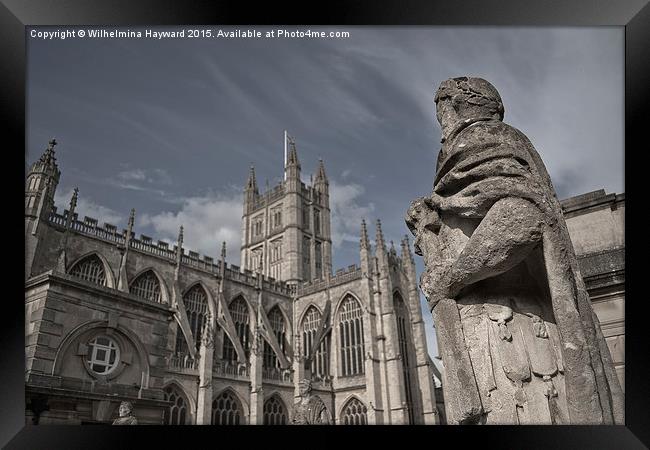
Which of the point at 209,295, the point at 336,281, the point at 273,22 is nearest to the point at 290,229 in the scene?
the point at 336,281

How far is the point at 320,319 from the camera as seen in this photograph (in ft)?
90.1

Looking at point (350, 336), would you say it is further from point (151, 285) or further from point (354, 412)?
point (151, 285)

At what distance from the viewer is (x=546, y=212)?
1.99 m

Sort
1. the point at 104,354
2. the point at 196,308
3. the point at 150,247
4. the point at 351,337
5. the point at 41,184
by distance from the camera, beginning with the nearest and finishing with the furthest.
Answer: the point at 104,354
the point at 41,184
the point at 150,247
the point at 196,308
the point at 351,337

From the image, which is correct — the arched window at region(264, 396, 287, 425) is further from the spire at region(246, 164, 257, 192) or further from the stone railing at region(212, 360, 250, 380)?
the spire at region(246, 164, 257, 192)

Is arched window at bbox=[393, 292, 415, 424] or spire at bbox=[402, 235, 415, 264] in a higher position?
spire at bbox=[402, 235, 415, 264]

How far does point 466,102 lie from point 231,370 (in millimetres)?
20557

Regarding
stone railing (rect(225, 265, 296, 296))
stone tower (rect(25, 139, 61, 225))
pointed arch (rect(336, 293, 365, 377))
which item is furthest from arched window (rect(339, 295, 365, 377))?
stone tower (rect(25, 139, 61, 225))

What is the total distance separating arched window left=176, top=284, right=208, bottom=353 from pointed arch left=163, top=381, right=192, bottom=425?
4545 mm

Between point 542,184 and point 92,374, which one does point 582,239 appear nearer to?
point 542,184

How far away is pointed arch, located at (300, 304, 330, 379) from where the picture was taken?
26.0 metres

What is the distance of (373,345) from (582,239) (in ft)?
69.4

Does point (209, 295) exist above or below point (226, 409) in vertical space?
above

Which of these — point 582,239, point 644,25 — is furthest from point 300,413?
point 644,25
